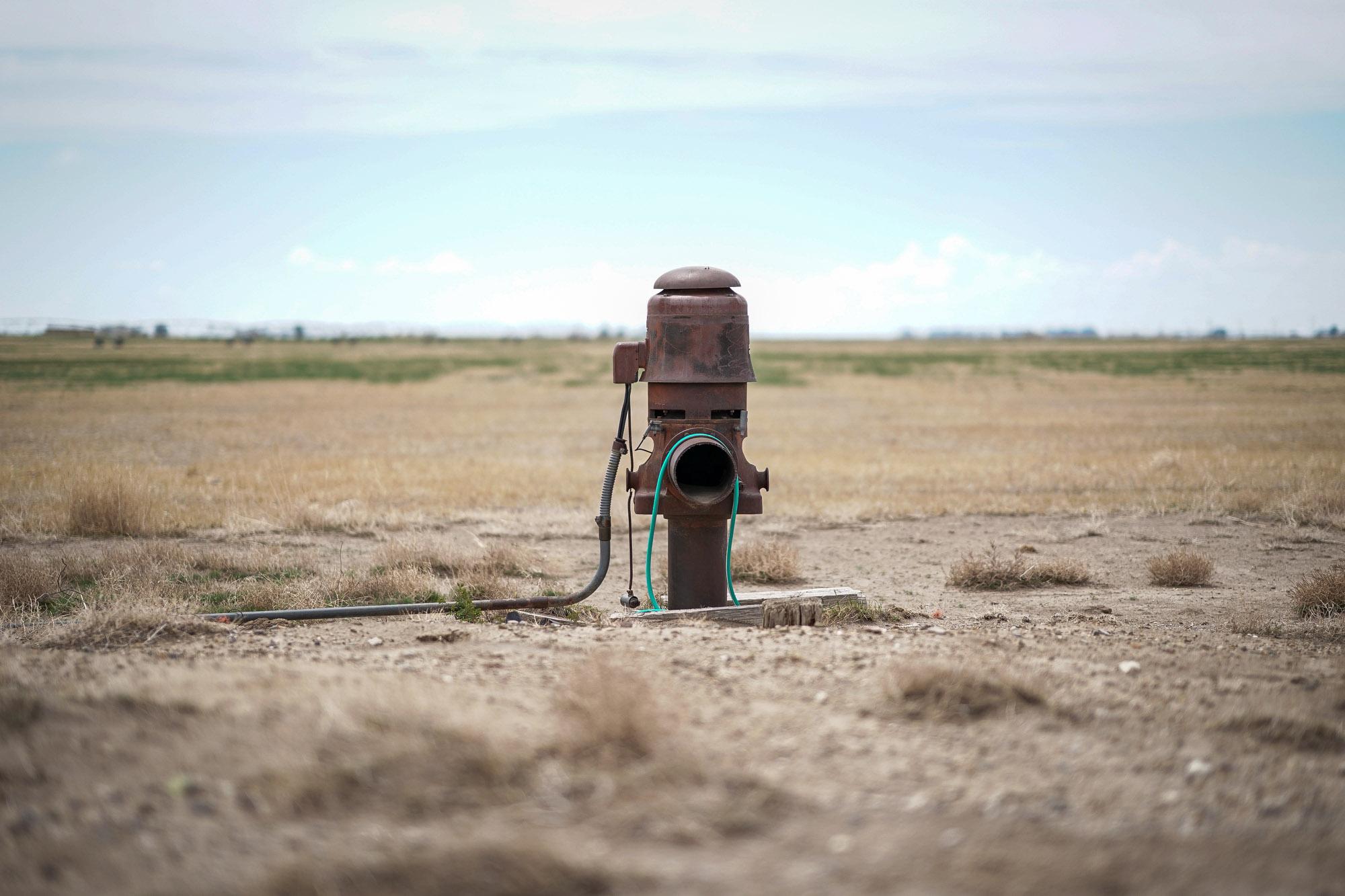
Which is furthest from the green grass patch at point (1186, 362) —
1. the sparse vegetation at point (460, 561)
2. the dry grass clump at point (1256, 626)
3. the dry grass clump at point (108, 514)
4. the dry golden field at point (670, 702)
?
the dry grass clump at point (108, 514)

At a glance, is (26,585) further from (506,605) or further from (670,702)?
(670,702)

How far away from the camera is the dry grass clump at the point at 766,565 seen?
9977 mm

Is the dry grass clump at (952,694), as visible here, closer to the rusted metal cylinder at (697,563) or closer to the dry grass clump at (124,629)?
the rusted metal cylinder at (697,563)

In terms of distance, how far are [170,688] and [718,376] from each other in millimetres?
4147

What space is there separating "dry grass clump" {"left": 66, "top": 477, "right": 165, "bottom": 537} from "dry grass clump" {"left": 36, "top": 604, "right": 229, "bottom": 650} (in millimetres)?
5107

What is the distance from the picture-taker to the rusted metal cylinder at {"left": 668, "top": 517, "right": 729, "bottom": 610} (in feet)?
26.5

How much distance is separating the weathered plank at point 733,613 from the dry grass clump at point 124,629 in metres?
2.66

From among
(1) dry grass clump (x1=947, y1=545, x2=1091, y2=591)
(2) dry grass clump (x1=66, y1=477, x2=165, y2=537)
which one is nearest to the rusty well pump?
(1) dry grass clump (x1=947, y1=545, x2=1091, y2=591)

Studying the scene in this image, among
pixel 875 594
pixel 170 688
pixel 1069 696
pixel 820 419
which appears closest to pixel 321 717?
pixel 170 688

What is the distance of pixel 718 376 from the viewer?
25.4 ft

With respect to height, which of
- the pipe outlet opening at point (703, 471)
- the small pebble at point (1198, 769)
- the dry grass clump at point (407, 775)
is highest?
the pipe outlet opening at point (703, 471)

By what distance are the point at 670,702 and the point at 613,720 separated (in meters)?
0.65

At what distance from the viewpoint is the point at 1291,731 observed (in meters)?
4.68

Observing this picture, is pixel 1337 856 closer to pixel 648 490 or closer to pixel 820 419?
pixel 648 490
